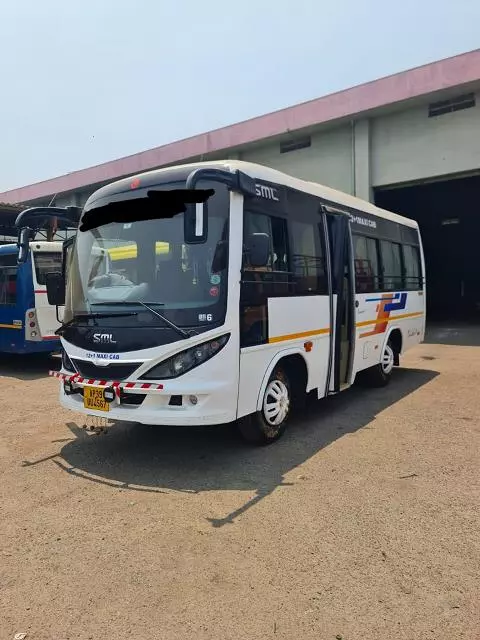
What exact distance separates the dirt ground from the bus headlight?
0.95 m

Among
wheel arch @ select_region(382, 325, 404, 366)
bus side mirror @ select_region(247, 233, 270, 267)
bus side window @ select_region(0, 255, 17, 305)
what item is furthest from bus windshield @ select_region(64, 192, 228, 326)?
bus side window @ select_region(0, 255, 17, 305)

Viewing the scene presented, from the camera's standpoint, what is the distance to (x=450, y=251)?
1032 inches

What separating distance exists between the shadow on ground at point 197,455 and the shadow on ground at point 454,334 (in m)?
9.39

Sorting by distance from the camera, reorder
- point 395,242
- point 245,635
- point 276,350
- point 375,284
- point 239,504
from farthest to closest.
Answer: point 395,242
point 375,284
point 276,350
point 239,504
point 245,635

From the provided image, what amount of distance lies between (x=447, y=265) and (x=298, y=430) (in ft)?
76.7

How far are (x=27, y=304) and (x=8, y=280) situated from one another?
844 mm

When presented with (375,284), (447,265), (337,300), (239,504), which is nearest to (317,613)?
(239,504)

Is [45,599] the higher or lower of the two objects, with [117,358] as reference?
lower

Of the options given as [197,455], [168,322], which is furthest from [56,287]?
[197,455]

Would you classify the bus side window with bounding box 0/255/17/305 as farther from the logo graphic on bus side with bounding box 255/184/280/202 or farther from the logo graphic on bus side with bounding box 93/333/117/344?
the logo graphic on bus side with bounding box 255/184/280/202

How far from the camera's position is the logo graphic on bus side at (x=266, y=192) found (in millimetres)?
5000

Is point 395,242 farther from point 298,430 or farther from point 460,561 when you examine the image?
point 460,561

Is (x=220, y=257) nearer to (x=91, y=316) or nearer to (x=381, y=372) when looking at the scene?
(x=91, y=316)

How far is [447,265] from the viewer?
87.4ft
